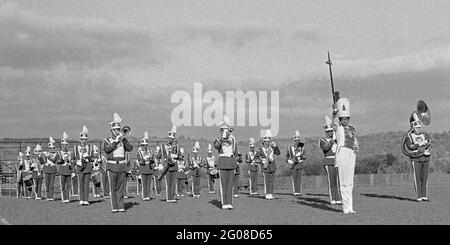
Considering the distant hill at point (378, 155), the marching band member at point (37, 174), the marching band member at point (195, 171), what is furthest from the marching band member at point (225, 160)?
the distant hill at point (378, 155)

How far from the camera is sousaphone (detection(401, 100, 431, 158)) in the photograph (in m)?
20.9

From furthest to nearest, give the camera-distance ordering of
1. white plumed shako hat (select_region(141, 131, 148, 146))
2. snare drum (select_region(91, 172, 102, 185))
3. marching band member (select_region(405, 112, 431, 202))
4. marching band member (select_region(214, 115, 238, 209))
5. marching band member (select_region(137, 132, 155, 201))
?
snare drum (select_region(91, 172, 102, 185)) < white plumed shako hat (select_region(141, 131, 148, 146)) < marching band member (select_region(137, 132, 155, 201)) < marching band member (select_region(405, 112, 431, 202)) < marching band member (select_region(214, 115, 238, 209))

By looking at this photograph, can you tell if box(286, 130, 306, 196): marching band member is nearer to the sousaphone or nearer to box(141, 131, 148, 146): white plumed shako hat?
the sousaphone

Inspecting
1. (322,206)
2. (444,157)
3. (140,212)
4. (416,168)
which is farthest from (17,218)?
(444,157)

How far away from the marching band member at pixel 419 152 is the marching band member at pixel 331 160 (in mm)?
2565

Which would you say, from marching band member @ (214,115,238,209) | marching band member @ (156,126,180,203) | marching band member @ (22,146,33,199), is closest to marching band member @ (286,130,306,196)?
marching band member @ (156,126,180,203)

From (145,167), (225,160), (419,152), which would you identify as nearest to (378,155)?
(145,167)

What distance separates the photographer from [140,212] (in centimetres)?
1925

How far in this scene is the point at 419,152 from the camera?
68.3 feet

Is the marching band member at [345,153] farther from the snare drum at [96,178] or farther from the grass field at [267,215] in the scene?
the snare drum at [96,178]

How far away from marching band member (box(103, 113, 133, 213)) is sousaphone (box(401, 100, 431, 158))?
29.8 ft

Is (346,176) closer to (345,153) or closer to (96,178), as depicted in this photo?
(345,153)

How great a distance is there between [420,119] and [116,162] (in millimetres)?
10209
